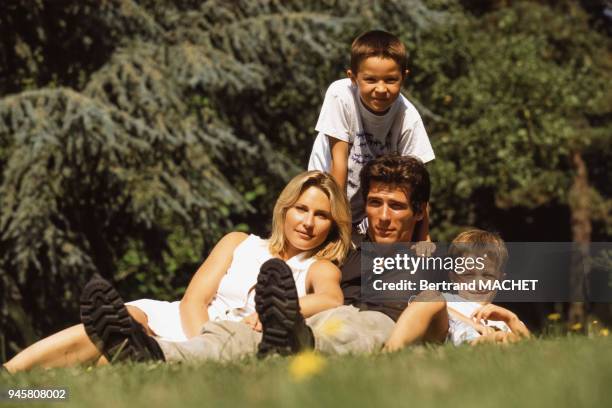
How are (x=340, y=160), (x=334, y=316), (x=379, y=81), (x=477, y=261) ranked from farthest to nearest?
1. (x=477, y=261)
2. (x=340, y=160)
3. (x=379, y=81)
4. (x=334, y=316)

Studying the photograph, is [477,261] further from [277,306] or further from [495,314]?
[277,306]

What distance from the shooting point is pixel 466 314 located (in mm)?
4922

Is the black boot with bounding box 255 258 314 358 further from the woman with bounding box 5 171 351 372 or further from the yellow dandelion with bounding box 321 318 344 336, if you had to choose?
the woman with bounding box 5 171 351 372

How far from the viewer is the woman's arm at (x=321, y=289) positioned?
4.26m

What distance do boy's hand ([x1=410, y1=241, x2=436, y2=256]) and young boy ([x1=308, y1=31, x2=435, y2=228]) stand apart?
0.22 m

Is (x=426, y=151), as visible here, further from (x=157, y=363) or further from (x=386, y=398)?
(x=386, y=398)

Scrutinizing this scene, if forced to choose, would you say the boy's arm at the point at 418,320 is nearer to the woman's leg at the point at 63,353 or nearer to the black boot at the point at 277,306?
the black boot at the point at 277,306

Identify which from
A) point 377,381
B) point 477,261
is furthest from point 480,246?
point 377,381

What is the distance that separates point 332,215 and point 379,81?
67 cm

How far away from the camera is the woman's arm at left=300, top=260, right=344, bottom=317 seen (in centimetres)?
426

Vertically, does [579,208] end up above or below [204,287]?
above

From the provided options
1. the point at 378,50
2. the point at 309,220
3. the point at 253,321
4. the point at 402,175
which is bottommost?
the point at 253,321

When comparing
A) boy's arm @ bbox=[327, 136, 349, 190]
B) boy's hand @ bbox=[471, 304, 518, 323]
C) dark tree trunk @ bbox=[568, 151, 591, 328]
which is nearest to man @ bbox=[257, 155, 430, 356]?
boy's arm @ bbox=[327, 136, 349, 190]

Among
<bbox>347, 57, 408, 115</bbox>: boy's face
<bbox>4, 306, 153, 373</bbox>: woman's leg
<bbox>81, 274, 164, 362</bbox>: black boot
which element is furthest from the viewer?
<bbox>347, 57, 408, 115</bbox>: boy's face
